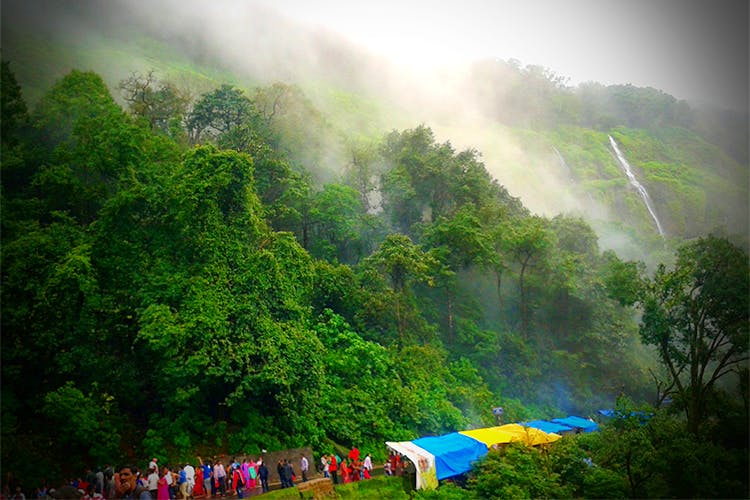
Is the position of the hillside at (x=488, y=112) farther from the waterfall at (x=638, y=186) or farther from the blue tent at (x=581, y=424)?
the blue tent at (x=581, y=424)

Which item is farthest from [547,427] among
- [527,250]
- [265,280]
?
[265,280]

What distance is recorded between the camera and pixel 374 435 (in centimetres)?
2197

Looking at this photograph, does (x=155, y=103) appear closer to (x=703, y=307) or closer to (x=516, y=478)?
(x=516, y=478)

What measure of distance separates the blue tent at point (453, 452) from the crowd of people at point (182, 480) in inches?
111

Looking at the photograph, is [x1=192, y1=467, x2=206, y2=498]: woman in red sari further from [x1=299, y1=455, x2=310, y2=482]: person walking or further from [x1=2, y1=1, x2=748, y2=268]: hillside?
[x1=2, y1=1, x2=748, y2=268]: hillside

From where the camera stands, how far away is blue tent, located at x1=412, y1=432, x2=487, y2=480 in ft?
61.5

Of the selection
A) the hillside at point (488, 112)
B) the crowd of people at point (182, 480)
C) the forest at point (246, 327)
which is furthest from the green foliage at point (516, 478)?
the hillside at point (488, 112)

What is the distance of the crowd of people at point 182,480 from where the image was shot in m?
13.6

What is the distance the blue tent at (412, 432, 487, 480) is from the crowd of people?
282cm

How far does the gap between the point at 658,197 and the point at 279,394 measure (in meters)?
67.3

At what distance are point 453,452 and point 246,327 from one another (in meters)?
8.53

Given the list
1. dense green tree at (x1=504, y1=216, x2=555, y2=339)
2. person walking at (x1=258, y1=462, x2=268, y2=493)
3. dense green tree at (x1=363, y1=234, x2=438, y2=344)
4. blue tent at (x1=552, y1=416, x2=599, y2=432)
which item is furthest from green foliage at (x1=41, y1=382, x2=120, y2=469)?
dense green tree at (x1=504, y1=216, x2=555, y2=339)

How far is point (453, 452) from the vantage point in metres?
19.1

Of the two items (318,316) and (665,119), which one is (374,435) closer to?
(318,316)
